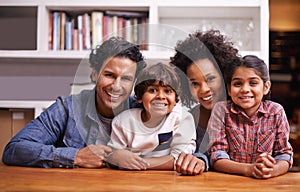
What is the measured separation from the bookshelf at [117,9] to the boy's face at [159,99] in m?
0.90

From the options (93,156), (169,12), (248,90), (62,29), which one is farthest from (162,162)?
(62,29)

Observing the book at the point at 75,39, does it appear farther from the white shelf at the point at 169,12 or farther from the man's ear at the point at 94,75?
the man's ear at the point at 94,75

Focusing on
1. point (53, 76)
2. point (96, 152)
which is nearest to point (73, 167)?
point (96, 152)

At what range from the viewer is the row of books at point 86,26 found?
2.18 metres

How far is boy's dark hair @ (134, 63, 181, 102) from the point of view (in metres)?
1.19

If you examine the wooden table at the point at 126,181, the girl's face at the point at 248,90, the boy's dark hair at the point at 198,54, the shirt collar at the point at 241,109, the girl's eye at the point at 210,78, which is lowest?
the wooden table at the point at 126,181

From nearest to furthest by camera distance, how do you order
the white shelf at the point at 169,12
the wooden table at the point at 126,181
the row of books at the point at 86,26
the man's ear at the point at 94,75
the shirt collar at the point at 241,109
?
1. the wooden table at the point at 126,181
2. the shirt collar at the point at 241,109
3. the man's ear at the point at 94,75
4. the white shelf at the point at 169,12
5. the row of books at the point at 86,26

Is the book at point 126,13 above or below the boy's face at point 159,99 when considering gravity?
above

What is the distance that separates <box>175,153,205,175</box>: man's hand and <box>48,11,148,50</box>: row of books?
114 cm

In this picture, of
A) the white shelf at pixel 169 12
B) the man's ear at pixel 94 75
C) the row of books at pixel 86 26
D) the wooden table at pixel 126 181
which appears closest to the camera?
the wooden table at pixel 126 181

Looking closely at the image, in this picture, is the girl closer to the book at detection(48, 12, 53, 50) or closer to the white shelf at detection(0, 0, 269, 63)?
the white shelf at detection(0, 0, 269, 63)

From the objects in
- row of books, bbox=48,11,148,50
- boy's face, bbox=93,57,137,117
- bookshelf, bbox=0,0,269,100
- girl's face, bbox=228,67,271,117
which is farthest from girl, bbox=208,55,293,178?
row of books, bbox=48,11,148,50

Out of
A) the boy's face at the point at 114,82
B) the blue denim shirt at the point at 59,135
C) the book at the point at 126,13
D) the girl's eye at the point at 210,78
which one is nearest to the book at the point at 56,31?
the book at the point at 126,13

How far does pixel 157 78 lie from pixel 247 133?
12.6 inches
